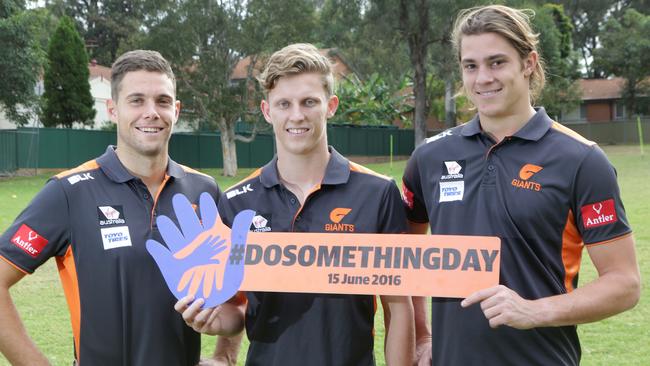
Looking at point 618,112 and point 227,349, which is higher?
point 618,112

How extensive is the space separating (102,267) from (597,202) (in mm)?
2100

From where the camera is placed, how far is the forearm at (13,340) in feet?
10.0

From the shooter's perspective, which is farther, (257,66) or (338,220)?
(257,66)

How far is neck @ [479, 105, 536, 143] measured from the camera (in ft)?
9.78

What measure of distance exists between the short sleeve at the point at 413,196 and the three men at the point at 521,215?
249 millimetres

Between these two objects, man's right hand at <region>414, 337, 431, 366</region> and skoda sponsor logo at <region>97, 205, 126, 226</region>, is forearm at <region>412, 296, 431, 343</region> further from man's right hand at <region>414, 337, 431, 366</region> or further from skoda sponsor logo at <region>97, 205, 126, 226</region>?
skoda sponsor logo at <region>97, 205, 126, 226</region>

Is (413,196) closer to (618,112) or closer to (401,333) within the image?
(401,333)

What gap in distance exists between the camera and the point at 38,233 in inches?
124

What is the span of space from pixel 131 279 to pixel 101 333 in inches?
A: 10.8

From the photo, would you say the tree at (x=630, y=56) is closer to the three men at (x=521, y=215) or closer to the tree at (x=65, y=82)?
the tree at (x=65, y=82)

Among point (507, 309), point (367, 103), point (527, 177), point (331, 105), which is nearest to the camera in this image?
point (507, 309)

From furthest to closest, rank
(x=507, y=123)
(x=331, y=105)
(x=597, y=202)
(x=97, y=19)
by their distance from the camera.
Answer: (x=97, y=19)
(x=331, y=105)
(x=507, y=123)
(x=597, y=202)

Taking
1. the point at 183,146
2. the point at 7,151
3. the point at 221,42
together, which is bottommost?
the point at 7,151

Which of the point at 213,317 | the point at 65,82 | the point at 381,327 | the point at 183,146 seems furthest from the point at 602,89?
the point at 213,317
